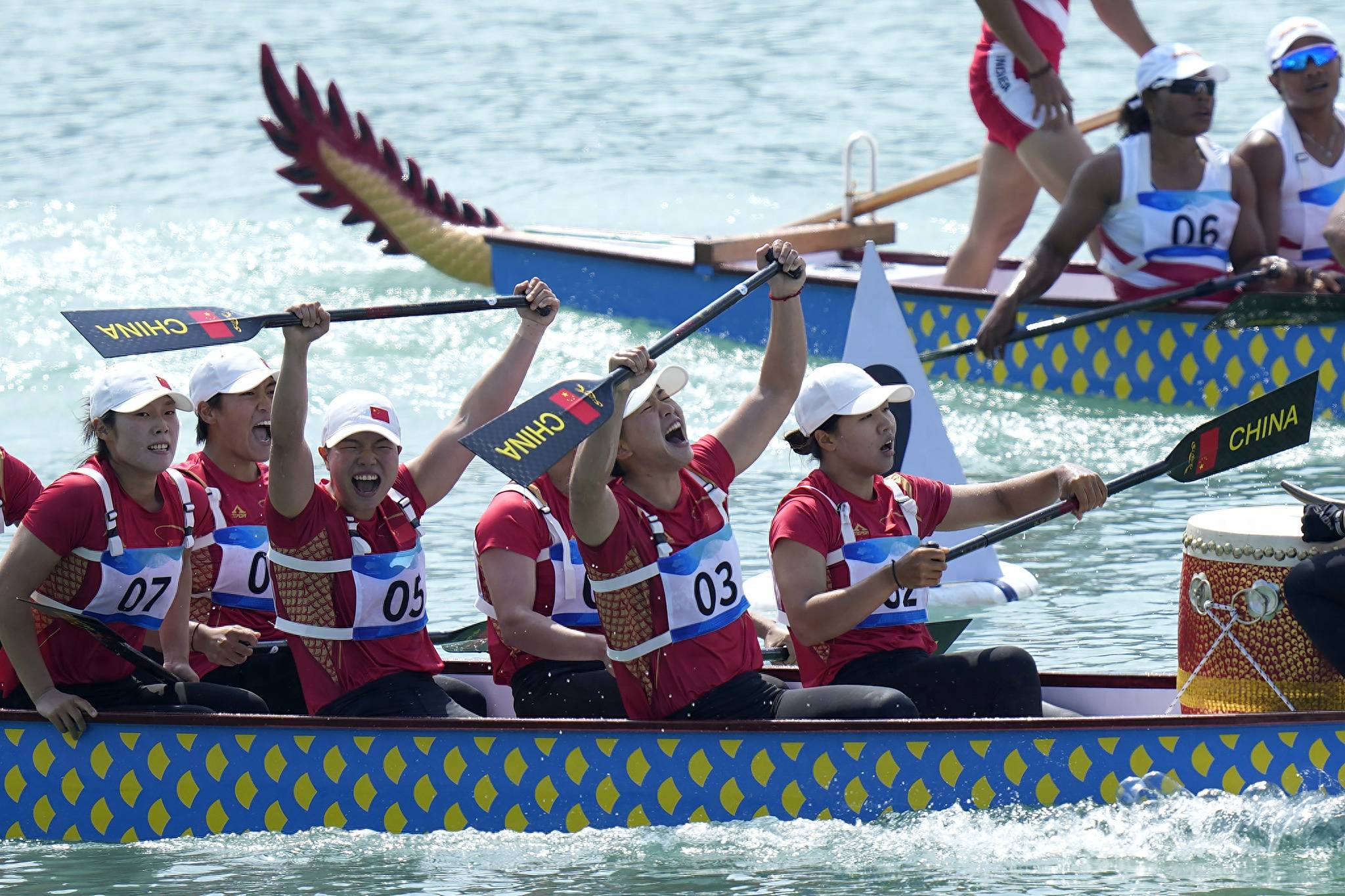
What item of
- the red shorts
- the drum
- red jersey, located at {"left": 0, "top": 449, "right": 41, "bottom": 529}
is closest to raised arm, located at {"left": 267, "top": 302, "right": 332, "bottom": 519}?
red jersey, located at {"left": 0, "top": 449, "right": 41, "bottom": 529}

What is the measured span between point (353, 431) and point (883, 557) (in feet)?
3.91

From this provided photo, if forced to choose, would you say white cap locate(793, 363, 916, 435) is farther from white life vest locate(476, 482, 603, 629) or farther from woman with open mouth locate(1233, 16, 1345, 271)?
woman with open mouth locate(1233, 16, 1345, 271)

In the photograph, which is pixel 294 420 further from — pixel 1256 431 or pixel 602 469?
pixel 1256 431

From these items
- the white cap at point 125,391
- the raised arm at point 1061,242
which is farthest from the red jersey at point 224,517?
the raised arm at point 1061,242

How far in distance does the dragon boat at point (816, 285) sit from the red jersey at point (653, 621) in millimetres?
4211

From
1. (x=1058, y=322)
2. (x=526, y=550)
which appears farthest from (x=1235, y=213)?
(x=526, y=550)

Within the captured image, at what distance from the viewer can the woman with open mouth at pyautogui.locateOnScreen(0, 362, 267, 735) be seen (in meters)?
4.72

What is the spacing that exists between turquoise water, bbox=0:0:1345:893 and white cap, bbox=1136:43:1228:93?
142 cm

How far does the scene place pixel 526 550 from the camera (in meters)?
4.86

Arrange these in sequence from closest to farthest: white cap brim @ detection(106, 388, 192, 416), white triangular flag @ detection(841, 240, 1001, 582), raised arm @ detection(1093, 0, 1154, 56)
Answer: white cap brim @ detection(106, 388, 192, 416), white triangular flag @ detection(841, 240, 1001, 582), raised arm @ detection(1093, 0, 1154, 56)

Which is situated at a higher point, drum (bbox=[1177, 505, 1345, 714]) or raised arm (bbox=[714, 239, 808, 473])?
raised arm (bbox=[714, 239, 808, 473])

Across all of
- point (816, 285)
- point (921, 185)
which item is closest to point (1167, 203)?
point (816, 285)

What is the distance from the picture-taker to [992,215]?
9.16 m

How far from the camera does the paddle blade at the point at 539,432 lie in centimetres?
428
